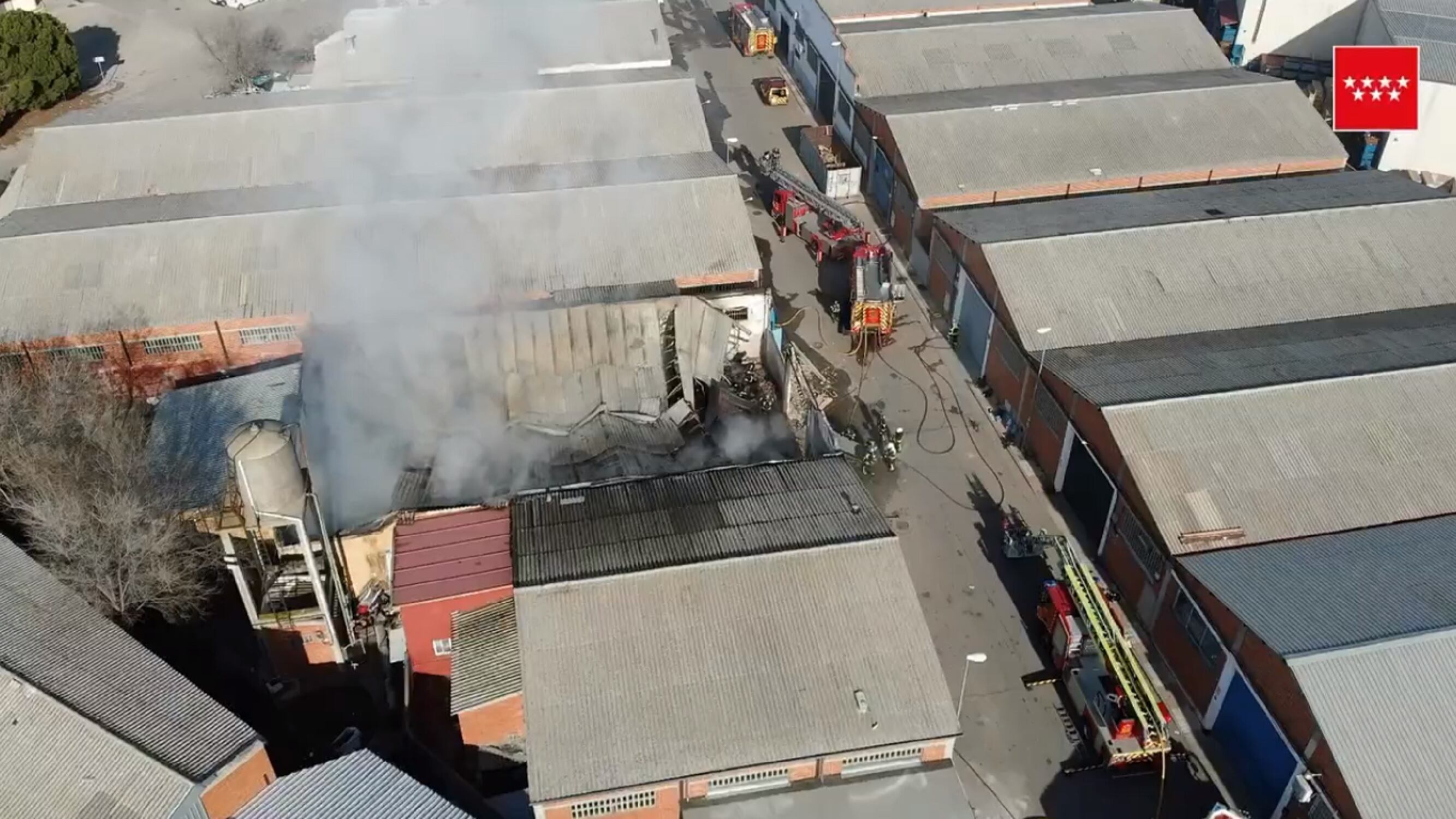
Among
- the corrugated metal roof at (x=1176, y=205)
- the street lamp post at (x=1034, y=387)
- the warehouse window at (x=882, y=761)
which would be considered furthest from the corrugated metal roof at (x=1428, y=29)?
the warehouse window at (x=882, y=761)

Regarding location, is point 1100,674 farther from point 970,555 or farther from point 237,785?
point 237,785

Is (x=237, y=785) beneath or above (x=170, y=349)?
above

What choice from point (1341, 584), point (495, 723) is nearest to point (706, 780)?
point (495, 723)

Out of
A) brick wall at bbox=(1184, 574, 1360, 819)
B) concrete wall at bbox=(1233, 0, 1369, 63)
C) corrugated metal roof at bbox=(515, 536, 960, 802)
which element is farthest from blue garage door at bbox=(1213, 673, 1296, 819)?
concrete wall at bbox=(1233, 0, 1369, 63)

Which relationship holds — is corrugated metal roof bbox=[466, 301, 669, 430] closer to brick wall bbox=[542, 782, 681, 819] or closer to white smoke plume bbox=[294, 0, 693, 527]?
white smoke plume bbox=[294, 0, 693, 527]

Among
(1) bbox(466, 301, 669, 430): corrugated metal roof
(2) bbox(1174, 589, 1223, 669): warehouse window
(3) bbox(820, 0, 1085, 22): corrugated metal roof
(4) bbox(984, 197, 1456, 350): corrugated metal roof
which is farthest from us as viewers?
(3) bbox(820, 0, 1085, 22): corrugated metal roof

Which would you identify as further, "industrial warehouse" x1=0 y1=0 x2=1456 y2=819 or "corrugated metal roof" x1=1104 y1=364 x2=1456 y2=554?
"corrugated metal roof" x1=1104 y1=364 x2=1456 y2=554
